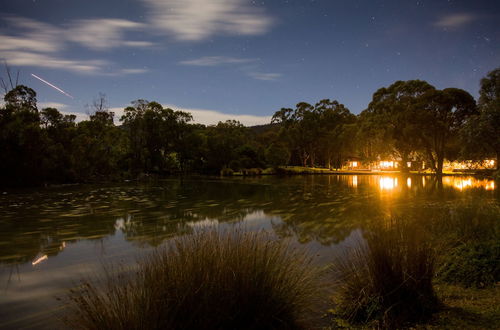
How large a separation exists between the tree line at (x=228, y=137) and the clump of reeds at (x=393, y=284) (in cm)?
1717

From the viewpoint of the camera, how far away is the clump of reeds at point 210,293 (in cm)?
261

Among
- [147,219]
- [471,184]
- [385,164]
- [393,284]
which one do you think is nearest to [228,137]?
[385,164]

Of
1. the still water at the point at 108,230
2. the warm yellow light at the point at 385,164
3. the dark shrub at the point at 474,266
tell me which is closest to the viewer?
the dark shrub at the point at 474,266

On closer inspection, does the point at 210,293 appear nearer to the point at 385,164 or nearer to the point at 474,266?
the point at 474,266

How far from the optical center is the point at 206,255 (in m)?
3.12

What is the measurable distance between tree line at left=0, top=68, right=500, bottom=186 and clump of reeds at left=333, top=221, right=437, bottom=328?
1717 centimetres

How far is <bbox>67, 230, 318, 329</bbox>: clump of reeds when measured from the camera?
2611mm

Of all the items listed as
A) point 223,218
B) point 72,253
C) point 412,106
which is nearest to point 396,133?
point 412,106

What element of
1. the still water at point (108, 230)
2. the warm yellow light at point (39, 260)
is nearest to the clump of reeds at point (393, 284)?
the still water at point (108, 230)

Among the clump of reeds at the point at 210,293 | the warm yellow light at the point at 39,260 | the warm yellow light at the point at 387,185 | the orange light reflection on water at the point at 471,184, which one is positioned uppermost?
the clump of reeds at the point at 210,293

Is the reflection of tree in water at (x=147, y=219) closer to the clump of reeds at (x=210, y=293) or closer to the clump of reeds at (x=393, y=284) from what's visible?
the clump of reeds at (x=393, y=284)

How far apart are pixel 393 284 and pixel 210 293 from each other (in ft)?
6.53

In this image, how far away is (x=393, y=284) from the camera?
3.76 metres

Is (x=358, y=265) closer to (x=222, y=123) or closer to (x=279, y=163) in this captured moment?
(x=279, y=163)
